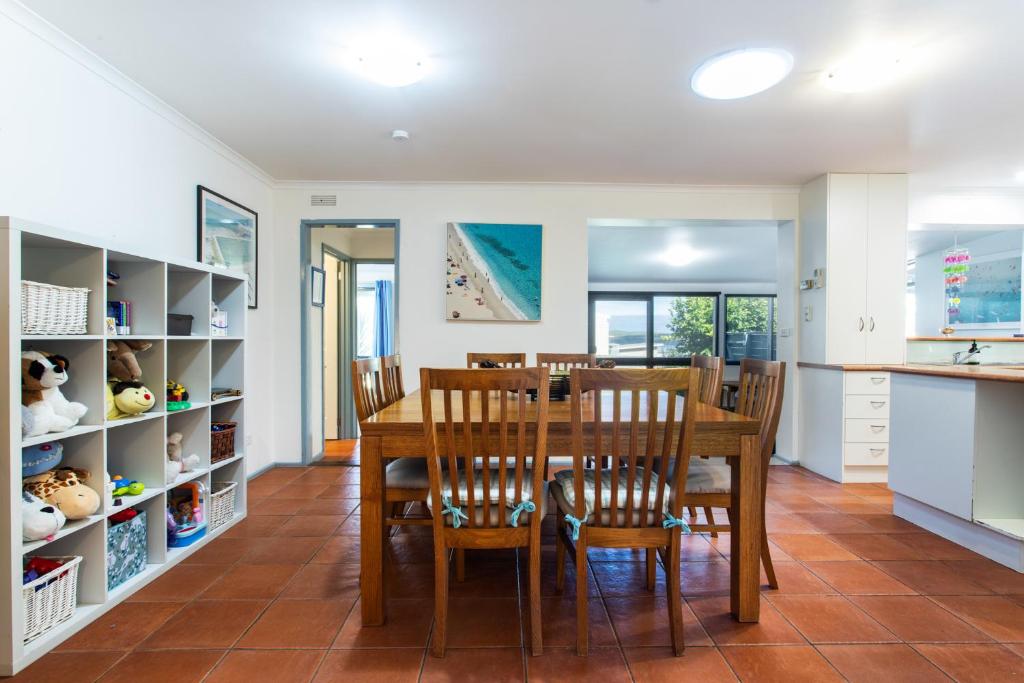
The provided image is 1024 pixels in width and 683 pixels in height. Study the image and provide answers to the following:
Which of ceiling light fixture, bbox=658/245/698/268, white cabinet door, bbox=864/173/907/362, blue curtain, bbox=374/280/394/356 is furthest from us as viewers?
blue curtain, bbox=374/280/394/356

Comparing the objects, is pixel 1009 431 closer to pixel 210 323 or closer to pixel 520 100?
pixel 520 100

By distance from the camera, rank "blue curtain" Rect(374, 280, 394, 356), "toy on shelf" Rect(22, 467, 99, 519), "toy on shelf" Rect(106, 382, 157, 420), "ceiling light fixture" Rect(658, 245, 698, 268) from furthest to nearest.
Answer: "blue curtain" Rect(374, 280, 394, 356), "ceiling light fixture" Rect(658, 245, 698, 268), "toy on shelf" Rect(106, 382, 157, 420), "toy on shelf" Rect(22, 467, 99, 519)

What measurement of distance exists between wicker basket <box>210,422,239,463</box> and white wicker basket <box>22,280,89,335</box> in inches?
39.8

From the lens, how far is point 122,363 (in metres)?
2.07

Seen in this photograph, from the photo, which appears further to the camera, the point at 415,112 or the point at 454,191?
the point at 454,191

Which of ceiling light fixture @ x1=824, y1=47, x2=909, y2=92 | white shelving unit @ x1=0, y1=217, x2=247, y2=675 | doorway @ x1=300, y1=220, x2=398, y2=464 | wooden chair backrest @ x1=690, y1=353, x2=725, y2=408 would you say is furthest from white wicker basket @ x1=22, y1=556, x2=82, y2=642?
ceiling light fixture @ x1=824, y1=47, x2=909, y2=92

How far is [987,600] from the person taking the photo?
196 cm

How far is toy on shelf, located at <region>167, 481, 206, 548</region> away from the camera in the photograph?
2367 mm

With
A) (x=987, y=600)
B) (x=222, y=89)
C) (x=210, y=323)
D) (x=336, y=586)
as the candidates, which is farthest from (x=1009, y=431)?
(x=222, y=89)

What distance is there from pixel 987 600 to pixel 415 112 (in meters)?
3.51

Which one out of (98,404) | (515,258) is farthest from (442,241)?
(98,404)

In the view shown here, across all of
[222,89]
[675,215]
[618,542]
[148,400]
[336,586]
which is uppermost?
[222,89]

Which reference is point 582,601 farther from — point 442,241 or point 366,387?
point 442,241

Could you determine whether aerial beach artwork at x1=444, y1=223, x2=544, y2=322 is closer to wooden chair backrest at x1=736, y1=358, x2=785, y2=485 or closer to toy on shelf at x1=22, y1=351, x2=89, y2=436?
wooden chair backrest at x1=736, y1=358, x2=785, y2=485
